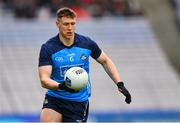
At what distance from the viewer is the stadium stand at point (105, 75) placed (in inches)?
686

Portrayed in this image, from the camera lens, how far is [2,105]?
17438mm

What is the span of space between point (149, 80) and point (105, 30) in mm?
1871

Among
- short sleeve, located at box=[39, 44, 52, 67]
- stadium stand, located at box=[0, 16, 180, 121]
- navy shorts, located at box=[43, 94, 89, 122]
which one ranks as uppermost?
stadium stand, located at box=[0, 16, 180, 121]

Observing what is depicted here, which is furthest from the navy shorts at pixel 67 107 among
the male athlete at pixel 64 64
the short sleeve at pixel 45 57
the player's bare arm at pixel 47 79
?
the short sleeve at pixel 45 57

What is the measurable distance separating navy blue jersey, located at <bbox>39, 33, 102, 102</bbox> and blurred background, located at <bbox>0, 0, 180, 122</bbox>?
23.3 ft

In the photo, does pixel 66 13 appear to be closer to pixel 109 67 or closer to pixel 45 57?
pixel 45 57

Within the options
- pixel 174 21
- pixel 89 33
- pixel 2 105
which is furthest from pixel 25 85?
pixel 174 21

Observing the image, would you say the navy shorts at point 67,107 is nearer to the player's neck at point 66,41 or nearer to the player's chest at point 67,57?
the player's chest at point 67,57

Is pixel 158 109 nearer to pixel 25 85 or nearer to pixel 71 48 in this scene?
pixel 25 85

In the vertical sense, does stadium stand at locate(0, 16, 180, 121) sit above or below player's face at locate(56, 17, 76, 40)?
above

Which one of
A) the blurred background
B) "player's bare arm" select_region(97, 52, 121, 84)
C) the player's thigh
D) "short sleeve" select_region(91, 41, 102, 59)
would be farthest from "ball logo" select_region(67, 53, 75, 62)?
the blurred background

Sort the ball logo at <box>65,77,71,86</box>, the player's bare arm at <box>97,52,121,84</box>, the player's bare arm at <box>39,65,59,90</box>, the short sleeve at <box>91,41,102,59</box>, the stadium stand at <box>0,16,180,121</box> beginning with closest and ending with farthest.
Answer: the ball logo at <box>65,77,71,86</box> → the player's bare arm at <box>39,65,59,90</box> → the short sleeve at <box>91,41,102,59</box> → the player's bare arm at <box>97,52,121,84</box> → the stadium stand at <box>0,16,180,121</box>

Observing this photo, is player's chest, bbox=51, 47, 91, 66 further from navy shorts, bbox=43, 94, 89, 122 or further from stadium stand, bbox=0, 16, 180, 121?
stadium stand, bbox=0, 16, 180, 121

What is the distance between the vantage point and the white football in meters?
8.77
